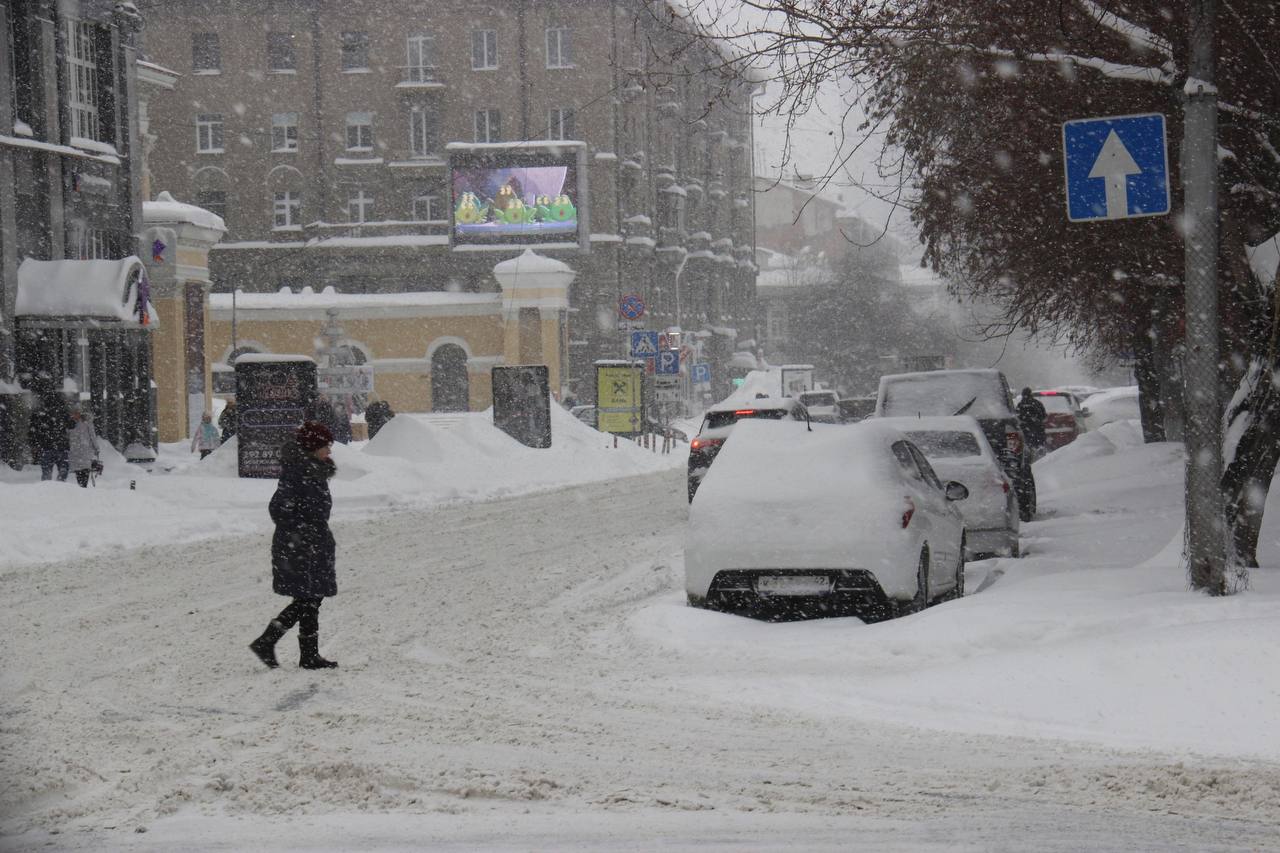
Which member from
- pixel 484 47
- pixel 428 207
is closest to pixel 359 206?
pixel 428 207

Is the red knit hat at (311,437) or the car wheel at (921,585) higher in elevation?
the red knit hat at (311,437)

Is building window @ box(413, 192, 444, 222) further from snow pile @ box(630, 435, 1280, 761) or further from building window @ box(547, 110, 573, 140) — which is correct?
snow pile @ box(630, 435, 1280, 761)

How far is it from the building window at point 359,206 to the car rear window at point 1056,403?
3441cm

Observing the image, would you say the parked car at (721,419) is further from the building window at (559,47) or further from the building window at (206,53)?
the building window at (206,53)

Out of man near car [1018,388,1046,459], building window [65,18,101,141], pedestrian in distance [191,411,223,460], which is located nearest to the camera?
man near car [1018,388,1046,459]

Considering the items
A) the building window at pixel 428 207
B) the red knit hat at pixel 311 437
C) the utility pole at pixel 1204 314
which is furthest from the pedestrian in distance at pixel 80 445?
the building window at pixel 428 207

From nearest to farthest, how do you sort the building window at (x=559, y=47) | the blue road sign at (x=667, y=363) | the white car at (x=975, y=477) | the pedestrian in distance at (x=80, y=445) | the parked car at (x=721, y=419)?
the white car at (x=975, y=477) < the parked car at (x=721, y=419) < the pedestrian in distance at (x=80, y=445) < the blue road sign at (x=667, y=363) < the building window at (x=559, y=47)

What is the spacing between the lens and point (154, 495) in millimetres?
22469

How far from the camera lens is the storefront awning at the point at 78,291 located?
26.1m

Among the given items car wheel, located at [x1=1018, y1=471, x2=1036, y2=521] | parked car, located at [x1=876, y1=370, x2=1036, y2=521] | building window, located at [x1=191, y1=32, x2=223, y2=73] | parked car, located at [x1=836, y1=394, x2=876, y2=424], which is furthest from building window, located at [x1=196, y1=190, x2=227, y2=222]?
car wheel, located at [x1=1018, y1=471, x2=1036, y2=521]

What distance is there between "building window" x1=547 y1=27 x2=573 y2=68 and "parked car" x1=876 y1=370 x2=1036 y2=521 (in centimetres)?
4487

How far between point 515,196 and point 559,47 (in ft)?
24.5

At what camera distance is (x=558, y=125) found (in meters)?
61.5

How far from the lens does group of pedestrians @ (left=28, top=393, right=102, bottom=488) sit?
23.7m
